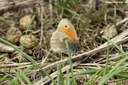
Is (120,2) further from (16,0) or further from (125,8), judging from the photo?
(16,0)

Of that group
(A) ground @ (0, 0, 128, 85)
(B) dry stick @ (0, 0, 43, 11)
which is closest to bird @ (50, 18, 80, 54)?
(A) ground @ (0, 0, 128, 85)

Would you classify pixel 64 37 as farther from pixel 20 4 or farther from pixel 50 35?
pixel 20 4

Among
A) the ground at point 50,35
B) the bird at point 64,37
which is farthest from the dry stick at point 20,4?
the bird at point 64,37

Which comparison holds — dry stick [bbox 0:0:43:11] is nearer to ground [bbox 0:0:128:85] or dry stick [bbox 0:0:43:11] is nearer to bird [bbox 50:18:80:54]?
ground [bbox 0:0:128:85]

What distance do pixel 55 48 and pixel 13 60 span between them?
0.32 meters

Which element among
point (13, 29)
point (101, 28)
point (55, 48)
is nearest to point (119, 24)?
point (101, 28)

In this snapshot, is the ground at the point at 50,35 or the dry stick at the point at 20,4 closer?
the ground at the point at 50,35

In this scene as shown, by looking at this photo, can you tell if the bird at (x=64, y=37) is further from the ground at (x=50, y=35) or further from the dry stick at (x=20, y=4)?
the dry stick at (x=20, y=4)

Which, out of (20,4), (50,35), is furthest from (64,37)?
(20,4)

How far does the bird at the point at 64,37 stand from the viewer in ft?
6.97

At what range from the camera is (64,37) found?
7.05 ft

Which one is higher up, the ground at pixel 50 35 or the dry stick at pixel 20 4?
the dry stick at pixel 20 4

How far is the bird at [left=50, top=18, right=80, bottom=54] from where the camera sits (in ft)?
6.97

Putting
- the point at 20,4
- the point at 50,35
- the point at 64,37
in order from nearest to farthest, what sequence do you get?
the point at 64,37 → the point at 50,35 → the point at 20,4
